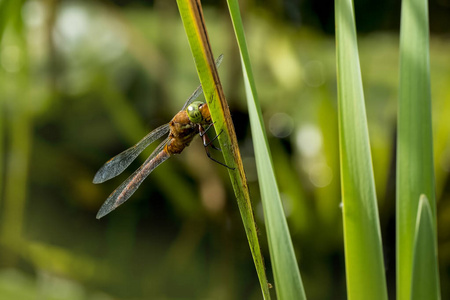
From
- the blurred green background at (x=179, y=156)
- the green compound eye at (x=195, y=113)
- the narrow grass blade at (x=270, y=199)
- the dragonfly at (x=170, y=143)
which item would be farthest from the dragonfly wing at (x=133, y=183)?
the narrow grass blade at (x=270, y=199)

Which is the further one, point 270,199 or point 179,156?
point 179,156

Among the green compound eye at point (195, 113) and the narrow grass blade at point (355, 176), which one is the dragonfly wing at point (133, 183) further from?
the narrow grass blade at point (355, 176)

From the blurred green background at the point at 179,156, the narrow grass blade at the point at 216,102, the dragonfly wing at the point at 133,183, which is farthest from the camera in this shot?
the blurred green background at the point at 179,156

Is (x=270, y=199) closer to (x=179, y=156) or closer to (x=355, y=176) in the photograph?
(x=355, y=176)

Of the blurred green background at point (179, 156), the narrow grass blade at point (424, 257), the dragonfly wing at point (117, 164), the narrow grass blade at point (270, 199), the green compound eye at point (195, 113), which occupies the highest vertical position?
the blurred green background at point (179, 156)

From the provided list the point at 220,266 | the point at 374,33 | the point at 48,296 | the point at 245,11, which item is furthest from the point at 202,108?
the point at 374,33

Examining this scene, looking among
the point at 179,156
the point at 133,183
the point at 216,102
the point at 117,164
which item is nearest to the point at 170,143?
the point at 133,183

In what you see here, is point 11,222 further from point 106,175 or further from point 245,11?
point 245,11
